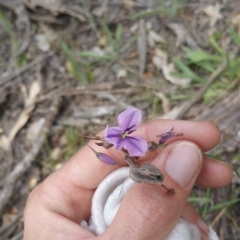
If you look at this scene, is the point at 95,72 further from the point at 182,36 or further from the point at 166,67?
the point at 182,36

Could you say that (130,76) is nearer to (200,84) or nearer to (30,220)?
(200,84)

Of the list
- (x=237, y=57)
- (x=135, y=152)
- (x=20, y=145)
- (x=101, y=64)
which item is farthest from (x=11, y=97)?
(x=135, y=152)

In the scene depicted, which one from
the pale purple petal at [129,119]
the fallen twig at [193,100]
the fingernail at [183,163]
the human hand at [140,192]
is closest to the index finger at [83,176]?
the human hand at [140,192]

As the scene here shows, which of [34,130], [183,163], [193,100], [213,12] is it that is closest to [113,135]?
[183,163]

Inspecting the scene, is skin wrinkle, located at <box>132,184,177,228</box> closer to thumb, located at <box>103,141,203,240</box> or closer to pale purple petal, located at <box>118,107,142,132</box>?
thumb, located at <box>103,141,203,240</box>

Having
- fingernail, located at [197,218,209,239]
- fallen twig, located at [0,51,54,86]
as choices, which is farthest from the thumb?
fallen twig, located at [0,51,54,86]

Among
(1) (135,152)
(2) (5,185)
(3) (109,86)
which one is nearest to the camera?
(1) (135,152)

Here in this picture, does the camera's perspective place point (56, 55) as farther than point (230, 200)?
Yes
